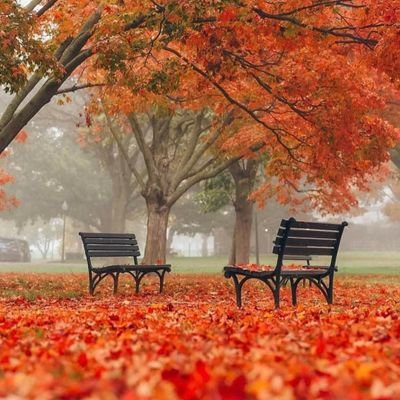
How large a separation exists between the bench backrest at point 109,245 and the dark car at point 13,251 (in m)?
41.1

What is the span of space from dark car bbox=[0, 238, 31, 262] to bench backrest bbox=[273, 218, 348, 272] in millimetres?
45531

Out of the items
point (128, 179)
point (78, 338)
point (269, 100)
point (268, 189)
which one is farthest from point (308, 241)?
point (128, 179)

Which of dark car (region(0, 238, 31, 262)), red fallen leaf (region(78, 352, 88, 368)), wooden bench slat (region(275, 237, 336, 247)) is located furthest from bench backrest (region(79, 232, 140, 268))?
dark car (region(0, 238, 31, 262))

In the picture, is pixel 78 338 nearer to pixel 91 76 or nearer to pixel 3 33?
pixel 3 33

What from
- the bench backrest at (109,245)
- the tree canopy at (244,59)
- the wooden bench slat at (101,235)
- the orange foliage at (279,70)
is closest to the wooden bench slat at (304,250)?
the orange foliage at (279,70)

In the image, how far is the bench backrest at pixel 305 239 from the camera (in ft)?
28.7

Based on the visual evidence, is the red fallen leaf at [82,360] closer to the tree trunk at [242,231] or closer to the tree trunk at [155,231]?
the tree trunk at [155,231]

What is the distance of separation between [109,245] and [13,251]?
41.7 m

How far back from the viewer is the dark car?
2029 inches

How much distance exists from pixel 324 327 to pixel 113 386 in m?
3.03

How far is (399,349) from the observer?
14.1ft

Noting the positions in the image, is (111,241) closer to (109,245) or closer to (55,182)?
(109,245)

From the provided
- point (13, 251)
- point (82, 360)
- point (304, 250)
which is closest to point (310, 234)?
point (304, 250)

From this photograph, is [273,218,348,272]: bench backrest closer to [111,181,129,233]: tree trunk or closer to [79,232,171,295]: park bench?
[79,232,171,295]: park bench
